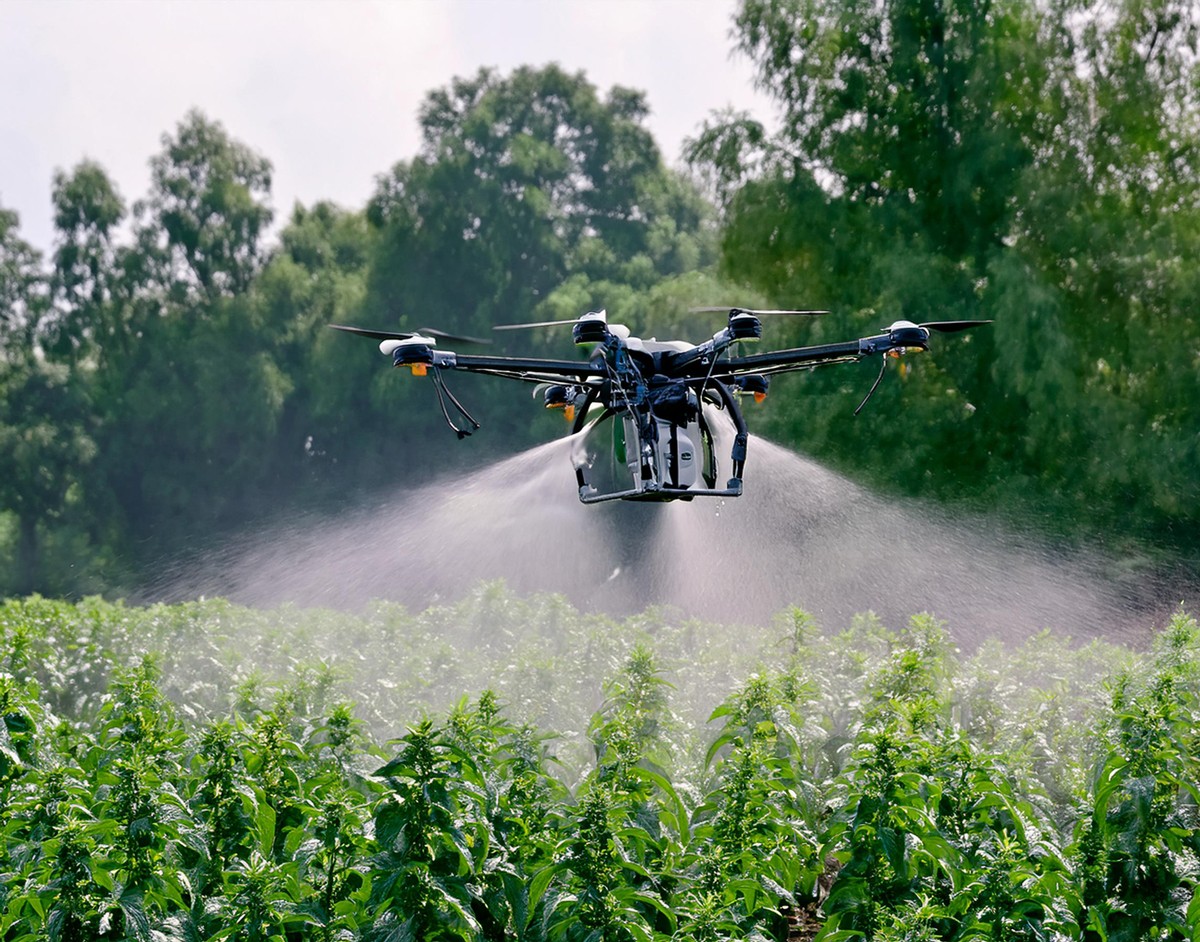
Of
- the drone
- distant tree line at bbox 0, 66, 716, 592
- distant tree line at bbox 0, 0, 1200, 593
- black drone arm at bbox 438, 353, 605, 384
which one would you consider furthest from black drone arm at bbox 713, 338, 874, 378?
distant tree line at bbox 0, 66, 716, 592

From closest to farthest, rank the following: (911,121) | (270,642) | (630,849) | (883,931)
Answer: (883,931) → (630,849) → (270,642) → (911,121)

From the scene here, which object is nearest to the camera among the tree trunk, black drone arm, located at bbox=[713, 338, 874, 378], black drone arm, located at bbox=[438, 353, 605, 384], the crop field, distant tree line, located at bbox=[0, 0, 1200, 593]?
the crop field

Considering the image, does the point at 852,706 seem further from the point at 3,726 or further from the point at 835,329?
the point at 835,329

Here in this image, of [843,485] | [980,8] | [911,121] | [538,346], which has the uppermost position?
[980,8]

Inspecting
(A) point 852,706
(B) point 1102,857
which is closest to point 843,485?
(A) point 852,706

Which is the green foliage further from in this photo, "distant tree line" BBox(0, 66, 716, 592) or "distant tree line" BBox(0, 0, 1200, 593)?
"distant tree line" BBox(0, 66, 716, 592)
